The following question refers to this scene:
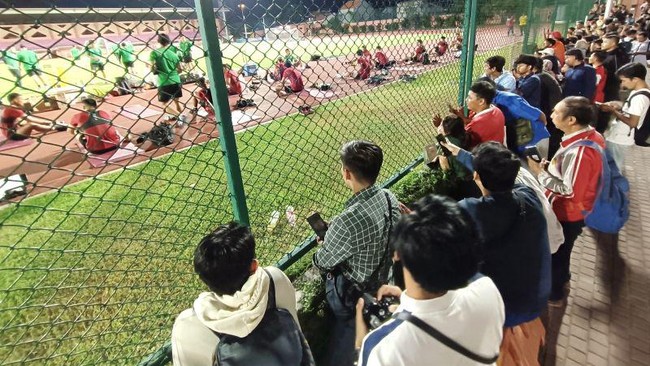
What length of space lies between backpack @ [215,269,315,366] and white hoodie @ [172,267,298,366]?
5 centimetres

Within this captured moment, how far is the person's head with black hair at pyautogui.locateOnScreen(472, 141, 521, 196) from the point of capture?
76.8 inches

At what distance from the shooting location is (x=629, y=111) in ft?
14.2

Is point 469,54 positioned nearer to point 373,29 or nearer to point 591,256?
point 373,29

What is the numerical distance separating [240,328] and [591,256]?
12.8 ft

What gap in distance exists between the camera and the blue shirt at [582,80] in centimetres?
546

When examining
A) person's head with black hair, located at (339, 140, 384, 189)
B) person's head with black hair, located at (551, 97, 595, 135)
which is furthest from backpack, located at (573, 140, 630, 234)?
person's head with black hair, located at (339, 140, 384, 189)

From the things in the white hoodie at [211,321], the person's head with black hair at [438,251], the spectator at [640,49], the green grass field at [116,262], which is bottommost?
the green grass field at [116,262]

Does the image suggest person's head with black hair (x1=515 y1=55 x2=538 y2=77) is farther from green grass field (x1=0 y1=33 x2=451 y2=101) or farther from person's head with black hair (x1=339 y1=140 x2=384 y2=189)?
person's head with black hair (x1=339 y1=140 x2=384 y2=189)

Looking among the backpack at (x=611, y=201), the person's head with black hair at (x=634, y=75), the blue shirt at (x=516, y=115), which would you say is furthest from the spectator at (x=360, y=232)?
the person's head with black hair at (x=634, y=75)

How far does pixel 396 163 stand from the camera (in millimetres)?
6238

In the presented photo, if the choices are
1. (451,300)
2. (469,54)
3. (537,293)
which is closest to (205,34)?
(451,300)

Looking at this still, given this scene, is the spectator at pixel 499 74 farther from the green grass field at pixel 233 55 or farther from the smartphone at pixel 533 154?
the smartphone at pixel 533 154

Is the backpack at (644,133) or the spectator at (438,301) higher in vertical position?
the spectator at (438,301)

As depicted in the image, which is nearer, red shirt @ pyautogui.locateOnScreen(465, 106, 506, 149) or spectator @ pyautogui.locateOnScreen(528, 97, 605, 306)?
spectator @ pyautogui.locateOnScreen(528, 97, 605, 306)
